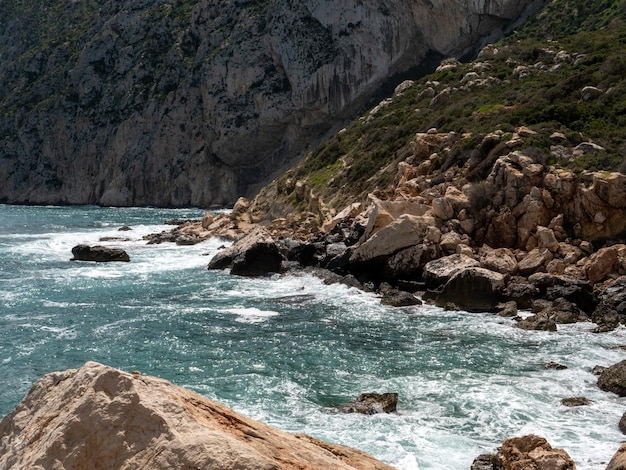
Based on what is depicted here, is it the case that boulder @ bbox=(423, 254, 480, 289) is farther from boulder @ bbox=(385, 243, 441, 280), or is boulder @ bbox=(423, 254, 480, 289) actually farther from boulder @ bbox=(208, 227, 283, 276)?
boulder @ bbox=(208, 227, 283, 276)

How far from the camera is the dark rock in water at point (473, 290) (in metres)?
27.3

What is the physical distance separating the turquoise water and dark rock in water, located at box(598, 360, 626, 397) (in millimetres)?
245

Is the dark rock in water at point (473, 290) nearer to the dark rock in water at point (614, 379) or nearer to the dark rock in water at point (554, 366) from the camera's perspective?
the dark rock in water at point (554, 366)

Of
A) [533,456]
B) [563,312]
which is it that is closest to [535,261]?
[563,312]

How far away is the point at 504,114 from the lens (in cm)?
4150

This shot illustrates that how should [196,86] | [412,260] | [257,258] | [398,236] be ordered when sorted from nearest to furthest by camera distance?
1. [412,260]
2. [398,236]
3. [257,258]
4. [196,86]

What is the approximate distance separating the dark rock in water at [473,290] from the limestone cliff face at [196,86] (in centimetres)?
7199

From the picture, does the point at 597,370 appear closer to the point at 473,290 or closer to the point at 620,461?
the point at 473,290

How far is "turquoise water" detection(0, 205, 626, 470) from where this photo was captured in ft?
48.9

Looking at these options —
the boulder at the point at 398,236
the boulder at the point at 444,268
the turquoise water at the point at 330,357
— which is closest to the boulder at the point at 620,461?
the turquoise water at the point at 330,357

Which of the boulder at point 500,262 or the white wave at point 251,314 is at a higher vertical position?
the boulder at point 500,262

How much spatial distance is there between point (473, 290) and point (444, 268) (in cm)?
262

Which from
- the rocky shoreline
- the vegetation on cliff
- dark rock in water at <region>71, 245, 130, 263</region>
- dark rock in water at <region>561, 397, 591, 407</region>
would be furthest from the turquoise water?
the vegetation on cliff

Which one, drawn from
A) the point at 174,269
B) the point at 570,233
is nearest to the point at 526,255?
the point at 570,233
